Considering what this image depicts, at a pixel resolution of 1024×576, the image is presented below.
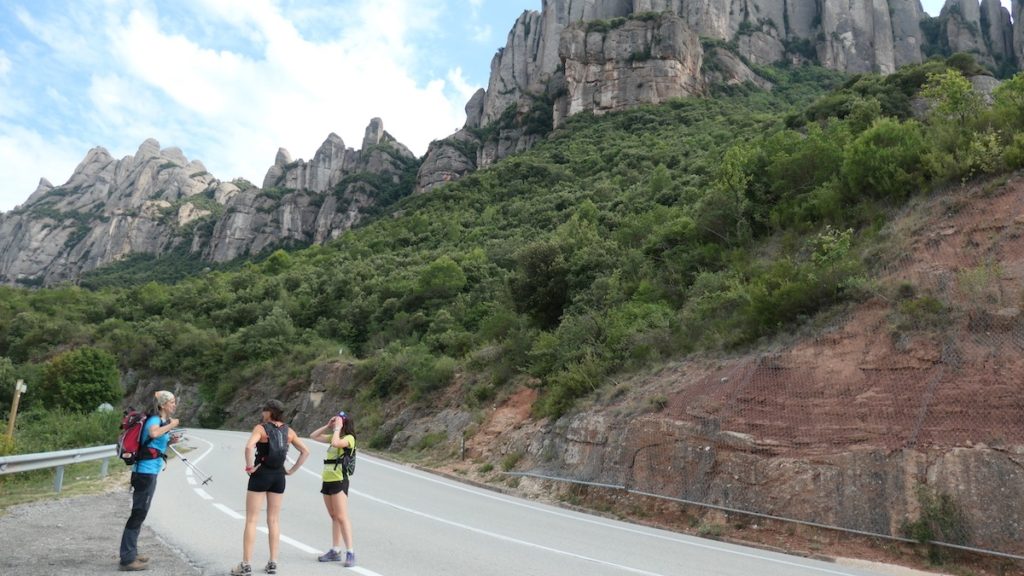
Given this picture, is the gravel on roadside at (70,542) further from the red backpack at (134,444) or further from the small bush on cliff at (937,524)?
the small bush on cliff at (937,524)

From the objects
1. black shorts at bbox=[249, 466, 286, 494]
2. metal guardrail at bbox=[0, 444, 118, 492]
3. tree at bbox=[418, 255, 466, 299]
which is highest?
tree at bbox=[418, 255, 466, 299]

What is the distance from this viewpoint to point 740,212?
20.7 metres

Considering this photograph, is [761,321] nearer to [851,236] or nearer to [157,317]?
[851,236]

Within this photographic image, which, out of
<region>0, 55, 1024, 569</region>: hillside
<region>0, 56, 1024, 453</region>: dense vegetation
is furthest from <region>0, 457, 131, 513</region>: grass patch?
<region>0, 56, 1024, 453</region>: dense vegetation

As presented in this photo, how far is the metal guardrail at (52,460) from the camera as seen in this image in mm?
9125

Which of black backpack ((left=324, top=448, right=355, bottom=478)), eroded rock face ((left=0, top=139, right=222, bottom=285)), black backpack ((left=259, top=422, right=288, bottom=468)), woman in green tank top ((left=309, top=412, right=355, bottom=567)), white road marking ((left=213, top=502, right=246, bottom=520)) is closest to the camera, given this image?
black backpack ((left=259, top=422, right=288, bottom=468))

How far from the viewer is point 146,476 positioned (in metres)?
5.89

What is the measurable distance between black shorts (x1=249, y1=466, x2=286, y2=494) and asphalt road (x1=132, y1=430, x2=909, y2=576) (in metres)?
0.81

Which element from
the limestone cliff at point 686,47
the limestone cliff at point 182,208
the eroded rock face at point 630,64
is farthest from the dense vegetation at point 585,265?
the limestone cliff at point 182,208

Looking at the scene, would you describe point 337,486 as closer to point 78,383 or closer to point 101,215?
point 78,383

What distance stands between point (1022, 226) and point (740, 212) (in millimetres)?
8576

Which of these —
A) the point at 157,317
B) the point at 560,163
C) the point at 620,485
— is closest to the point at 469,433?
the point at 620,485

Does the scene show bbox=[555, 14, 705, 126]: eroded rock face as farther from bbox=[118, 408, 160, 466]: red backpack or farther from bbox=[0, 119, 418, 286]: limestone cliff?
bbox=[118, 408, 160, 466]: red backpack

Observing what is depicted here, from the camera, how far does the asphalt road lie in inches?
258
